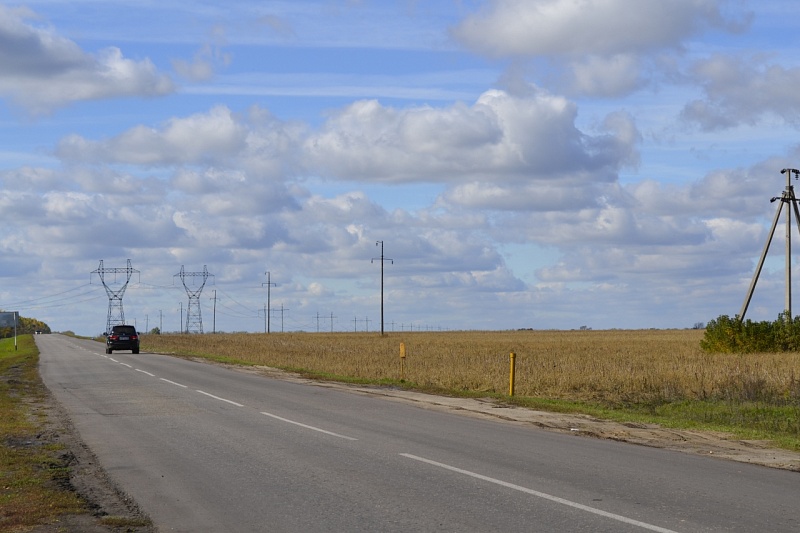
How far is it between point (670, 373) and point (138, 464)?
20.0 meters

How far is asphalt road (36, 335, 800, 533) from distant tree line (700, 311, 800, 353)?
3096 centimetres

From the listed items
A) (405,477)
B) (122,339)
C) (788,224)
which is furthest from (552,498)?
(122,339)

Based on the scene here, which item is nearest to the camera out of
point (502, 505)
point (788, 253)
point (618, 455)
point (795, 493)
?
point (502, 505)

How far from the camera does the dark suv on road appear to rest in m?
57.6

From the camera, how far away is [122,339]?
5769 cm

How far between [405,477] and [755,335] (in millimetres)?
39195

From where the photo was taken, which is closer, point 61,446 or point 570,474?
point 570,474

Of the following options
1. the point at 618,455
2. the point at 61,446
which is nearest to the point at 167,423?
the point at 61,446

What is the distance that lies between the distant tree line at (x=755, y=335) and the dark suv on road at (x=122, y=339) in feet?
116

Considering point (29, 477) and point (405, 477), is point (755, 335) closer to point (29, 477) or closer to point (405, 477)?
point (405, 477)

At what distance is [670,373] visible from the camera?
28375 mm

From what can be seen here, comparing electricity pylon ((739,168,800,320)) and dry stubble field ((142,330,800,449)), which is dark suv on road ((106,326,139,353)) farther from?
electricity pylon ((739,168,800,320))

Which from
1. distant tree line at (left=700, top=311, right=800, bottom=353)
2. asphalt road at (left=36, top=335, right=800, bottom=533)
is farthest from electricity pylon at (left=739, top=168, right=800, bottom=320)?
asphalt road at (left=36, top=335, right=800, bottom=533)

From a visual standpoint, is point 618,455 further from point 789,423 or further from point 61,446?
point 61,446
